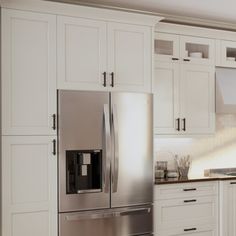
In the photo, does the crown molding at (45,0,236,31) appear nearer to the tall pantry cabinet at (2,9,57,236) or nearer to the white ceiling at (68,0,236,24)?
the white ceiling at (68,0,236,24)

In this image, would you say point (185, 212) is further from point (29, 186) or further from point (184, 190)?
point (29, 186)

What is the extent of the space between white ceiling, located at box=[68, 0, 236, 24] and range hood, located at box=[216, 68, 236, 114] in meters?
0.65

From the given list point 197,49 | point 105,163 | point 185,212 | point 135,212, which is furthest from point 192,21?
point 135,212

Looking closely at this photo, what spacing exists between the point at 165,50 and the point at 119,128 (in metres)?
1.19

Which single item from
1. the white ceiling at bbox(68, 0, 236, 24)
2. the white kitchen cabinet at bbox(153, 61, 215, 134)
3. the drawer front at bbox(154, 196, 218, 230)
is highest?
the white ceiling at bbox(68, 0, 236, 24)

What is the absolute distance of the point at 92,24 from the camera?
3500 millimetres

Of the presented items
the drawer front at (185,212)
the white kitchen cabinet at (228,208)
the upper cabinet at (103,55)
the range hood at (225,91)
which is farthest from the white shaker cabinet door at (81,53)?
the white kitchen cabinet at (228,208)

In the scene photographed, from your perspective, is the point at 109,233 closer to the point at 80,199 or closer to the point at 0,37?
the point at 80,199

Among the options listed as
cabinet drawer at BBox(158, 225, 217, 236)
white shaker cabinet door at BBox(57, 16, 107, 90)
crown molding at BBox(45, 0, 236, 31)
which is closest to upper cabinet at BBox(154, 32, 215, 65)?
crown molding at BBox(45, 0, 236, 31)

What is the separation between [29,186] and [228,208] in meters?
2.26

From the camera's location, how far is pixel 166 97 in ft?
13.6

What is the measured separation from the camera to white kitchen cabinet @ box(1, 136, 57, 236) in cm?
316

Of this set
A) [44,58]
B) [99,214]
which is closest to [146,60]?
[44,58]

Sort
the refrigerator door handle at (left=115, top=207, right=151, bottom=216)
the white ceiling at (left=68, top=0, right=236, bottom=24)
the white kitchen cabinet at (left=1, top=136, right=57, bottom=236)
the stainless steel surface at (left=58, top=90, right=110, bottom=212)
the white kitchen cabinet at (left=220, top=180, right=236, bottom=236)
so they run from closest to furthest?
the white kitchen cabinet at (left=1, top=136, right=57, bottom=236) < the stainless steel surface at (left=58, top=90, right=110, bottom=212) < the refrigerator door handle at (left=115, top=207, right=151, bottom=216) < the white ceiling at (left=68, top=0, right=236, bottom=24) < the white kitchen cabinet at (left=220, top=180, right=236, bottom=236)
